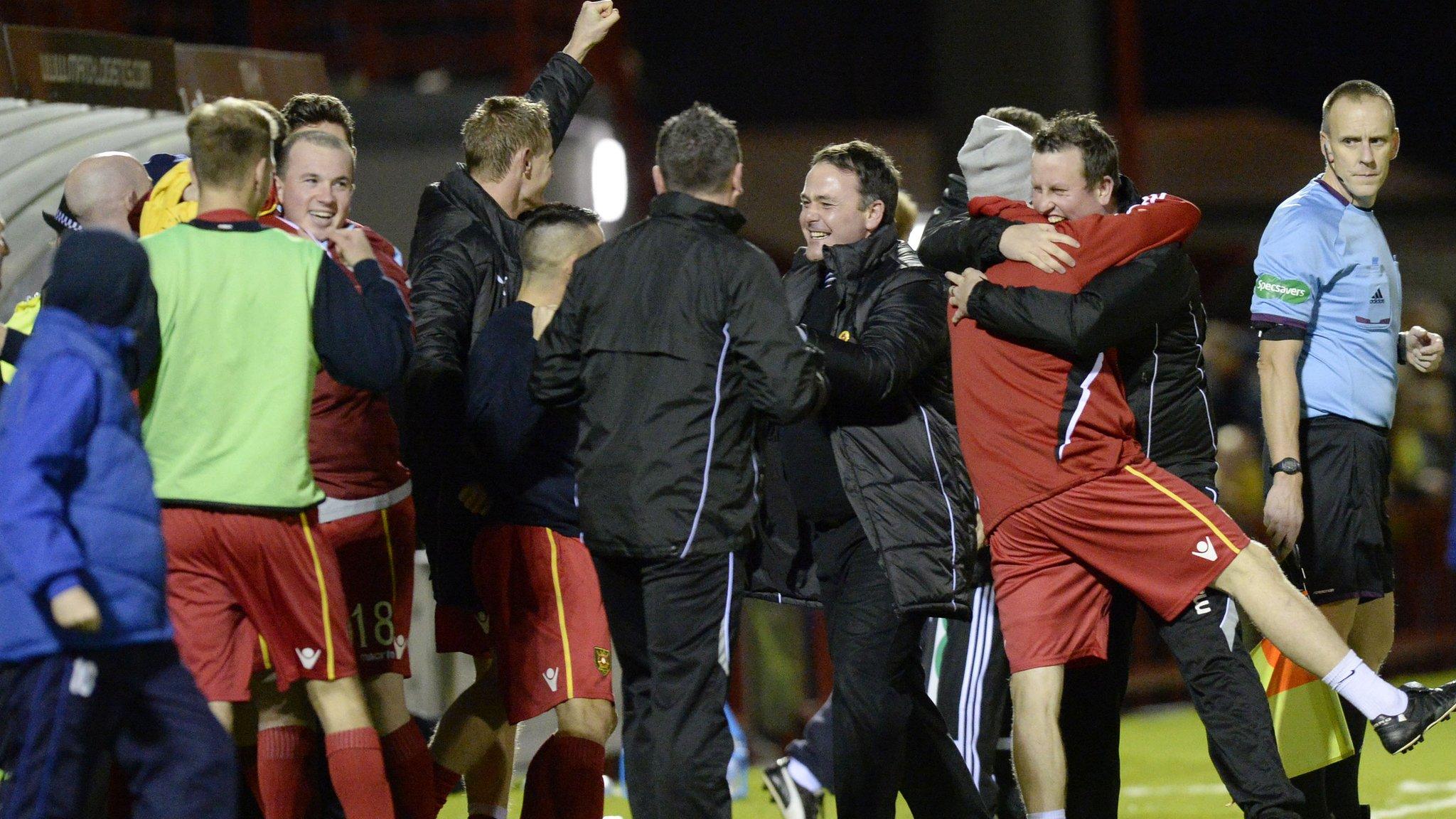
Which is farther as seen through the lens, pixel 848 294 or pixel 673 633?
pixel 848 294

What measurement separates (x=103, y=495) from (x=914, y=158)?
17035 millimetres

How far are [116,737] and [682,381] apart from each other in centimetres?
161

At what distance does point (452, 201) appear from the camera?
5.71 m

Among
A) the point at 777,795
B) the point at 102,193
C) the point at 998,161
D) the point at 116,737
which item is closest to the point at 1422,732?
the point at 998,161

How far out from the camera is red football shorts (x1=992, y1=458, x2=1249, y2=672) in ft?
16.4

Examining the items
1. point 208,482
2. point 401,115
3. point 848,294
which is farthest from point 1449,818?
point 401,115

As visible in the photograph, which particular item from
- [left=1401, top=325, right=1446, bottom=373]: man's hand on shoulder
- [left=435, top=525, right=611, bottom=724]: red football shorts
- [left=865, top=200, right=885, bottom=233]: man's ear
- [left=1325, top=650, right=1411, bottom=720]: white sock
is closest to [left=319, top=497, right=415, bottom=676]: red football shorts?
[left=435, top=525, right=611, bottom=724]: red football shorts

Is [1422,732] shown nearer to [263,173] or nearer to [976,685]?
[976,685]

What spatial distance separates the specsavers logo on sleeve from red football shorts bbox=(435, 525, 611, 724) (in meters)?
2.32

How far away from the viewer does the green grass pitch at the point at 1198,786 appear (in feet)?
22.8

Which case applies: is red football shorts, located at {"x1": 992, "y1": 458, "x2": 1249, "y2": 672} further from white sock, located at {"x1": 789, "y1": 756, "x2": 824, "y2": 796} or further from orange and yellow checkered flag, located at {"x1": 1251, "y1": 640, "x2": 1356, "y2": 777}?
white sock, located at {"x1": 789, "y1": 756, "x2": 824, "y2": 796}

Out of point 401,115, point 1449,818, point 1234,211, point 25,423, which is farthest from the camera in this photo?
point 1234,211

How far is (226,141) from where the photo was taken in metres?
4.55

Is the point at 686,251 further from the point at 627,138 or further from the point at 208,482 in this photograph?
the point at 627,138
